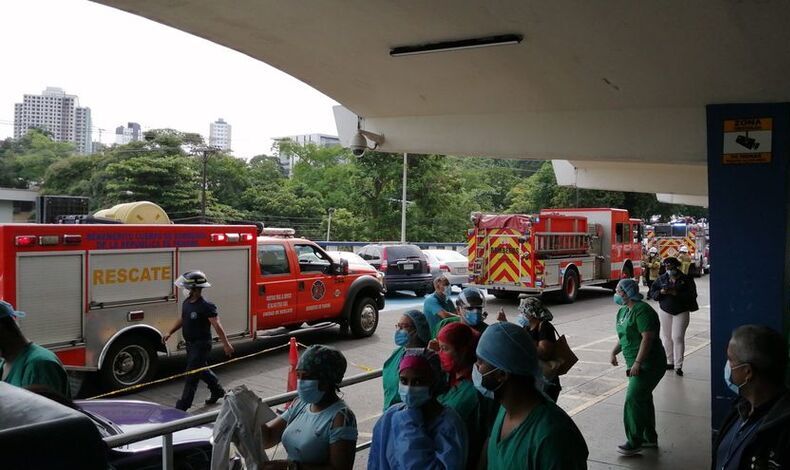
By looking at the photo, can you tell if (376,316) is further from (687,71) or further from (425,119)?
(687,71)

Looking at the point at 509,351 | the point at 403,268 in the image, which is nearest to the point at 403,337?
the point at 509,351

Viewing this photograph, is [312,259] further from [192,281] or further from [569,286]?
[569,286]

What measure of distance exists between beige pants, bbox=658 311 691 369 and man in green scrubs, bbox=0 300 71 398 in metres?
8.60

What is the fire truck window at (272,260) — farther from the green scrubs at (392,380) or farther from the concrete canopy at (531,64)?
the green scrubs at (392,380)

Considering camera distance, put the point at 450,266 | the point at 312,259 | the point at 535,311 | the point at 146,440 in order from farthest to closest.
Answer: the point at 450,266
the point at 312,259
the point at 535,311
the point at 146,440

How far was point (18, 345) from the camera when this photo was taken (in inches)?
147

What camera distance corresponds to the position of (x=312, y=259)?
12.3 m

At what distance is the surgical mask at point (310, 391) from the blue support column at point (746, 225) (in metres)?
4.42

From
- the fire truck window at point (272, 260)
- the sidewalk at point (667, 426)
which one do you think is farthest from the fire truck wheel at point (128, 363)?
the sidewalk at point (667, 426)

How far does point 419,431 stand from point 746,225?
446 cm

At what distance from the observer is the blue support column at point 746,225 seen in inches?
225

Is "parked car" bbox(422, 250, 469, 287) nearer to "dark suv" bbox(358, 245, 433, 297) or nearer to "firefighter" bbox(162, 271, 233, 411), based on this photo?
"dark suv" bbox(358, 245, 433, 297)

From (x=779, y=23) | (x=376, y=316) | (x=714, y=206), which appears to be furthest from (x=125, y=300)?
(x=779, y=23)

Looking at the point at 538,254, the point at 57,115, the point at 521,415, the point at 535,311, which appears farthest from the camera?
the point at 57,115
